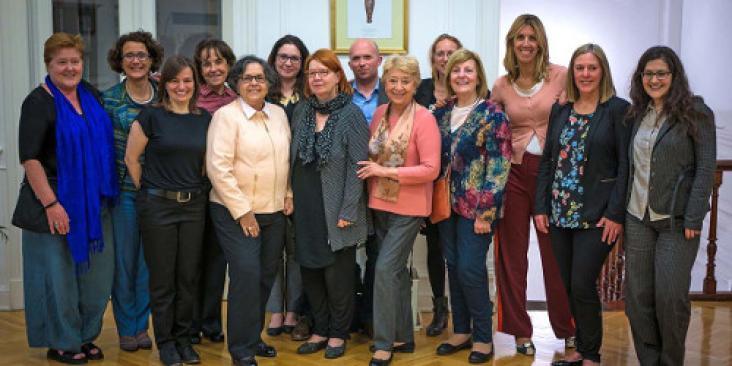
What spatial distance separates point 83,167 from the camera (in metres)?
3.65

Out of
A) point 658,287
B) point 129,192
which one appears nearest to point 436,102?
point 658,287

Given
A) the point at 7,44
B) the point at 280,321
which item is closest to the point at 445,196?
the point at 280,321

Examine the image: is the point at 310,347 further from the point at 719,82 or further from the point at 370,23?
the point at 719,82

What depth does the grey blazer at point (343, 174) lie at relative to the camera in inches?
143

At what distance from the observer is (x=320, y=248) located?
146 inches

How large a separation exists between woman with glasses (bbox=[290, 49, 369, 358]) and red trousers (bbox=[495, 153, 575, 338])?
768mm

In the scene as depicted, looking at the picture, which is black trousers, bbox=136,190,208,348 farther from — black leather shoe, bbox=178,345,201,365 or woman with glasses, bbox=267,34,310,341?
woman with glasses, bbox=267,34,310,341

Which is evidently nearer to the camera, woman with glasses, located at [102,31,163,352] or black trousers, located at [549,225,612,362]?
black trousers, located at [549,225,612,362]

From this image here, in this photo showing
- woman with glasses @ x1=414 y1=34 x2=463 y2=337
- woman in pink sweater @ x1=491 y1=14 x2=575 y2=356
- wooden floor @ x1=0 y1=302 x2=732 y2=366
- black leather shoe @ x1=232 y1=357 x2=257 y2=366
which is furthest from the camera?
woman with glasses @ x1=414 y1=34 x2=463 y2=337

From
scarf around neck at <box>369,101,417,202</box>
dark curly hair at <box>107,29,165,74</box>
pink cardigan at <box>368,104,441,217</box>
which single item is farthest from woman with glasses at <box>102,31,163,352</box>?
pink cardigan at <box>368,104,441,217</box>

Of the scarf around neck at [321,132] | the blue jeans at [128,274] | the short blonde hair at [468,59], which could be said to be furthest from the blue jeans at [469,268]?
the blue jeans at [128,274]

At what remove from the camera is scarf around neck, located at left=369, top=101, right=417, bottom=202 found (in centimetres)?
361

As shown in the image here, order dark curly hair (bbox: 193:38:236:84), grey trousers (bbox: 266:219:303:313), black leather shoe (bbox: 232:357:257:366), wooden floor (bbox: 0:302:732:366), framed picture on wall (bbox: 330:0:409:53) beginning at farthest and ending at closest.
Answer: framed picture on wall (bbox: 330:0:409:53) → grey trousers (bbox: 266:219:303:313) → dark curly hair (bbox: 193:38:236:84) → wooden floor (bbox: 0:302:732:366) → black leather shoe (bbox: 232:357:257:366)

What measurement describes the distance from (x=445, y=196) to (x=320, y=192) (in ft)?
2.00
